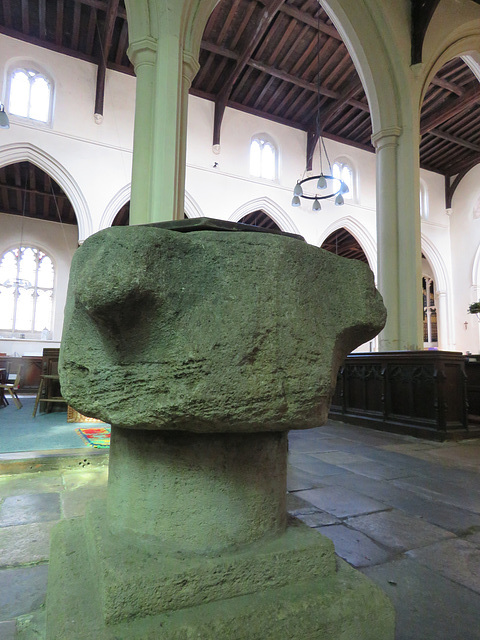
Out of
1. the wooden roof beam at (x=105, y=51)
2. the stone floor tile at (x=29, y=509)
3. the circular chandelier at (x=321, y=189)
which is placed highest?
the wooden roof beam at (x=105, y=51)

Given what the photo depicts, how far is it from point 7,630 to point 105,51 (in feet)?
37.6

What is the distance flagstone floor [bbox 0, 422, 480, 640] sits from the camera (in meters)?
1.26

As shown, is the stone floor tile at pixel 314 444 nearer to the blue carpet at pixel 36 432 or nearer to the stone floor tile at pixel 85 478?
the stone floor tile at pixel 85 478

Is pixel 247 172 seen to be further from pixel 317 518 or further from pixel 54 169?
pixel 317 518

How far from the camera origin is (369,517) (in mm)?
1990

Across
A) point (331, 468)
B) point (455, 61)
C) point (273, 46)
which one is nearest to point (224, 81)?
point (273, 46)

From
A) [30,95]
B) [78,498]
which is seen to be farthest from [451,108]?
[78,498]

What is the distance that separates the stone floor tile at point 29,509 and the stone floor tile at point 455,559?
5.31 ft

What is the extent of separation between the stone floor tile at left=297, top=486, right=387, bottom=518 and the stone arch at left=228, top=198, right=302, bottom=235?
10.7m

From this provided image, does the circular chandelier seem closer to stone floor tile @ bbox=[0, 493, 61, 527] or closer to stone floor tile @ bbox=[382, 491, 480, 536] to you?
stone floor tile @ bbox=[382, 491, 480, 536]

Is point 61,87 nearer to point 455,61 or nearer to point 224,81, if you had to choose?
point 224,81

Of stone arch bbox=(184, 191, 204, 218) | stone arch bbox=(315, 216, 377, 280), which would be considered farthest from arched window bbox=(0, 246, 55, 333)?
stone arch bbox=(315, 216, 377, 280)

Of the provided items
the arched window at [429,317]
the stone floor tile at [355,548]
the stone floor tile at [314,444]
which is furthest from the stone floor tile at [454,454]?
the arched window at [429,317]

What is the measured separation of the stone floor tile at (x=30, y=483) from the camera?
242cm
